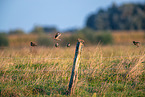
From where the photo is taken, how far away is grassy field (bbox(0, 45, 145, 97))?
521cm

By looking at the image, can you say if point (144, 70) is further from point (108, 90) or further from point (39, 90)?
point (39, 90)

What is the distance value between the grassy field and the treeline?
36582 mm

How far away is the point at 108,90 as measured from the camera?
5.28 m

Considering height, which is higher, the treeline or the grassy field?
the treeline

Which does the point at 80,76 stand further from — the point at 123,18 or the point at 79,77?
the point at 123,18

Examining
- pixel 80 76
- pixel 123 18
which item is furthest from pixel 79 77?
pixel 123 18

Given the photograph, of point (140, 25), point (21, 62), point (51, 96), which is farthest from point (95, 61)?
point (140, 25)

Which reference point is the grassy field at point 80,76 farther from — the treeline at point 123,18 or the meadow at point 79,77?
the treeline at point 123,18

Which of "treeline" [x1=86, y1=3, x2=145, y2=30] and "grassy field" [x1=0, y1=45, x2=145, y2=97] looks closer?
"grassy field" [x1=0, y1=45, x2=145, y2=97]

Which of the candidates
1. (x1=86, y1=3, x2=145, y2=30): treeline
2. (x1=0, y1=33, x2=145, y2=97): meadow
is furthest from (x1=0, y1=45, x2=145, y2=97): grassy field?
(x1=86, y1=3, x2=145, y2=30): treeline

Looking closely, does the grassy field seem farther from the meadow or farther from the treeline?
the treeline

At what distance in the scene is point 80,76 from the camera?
602 centimetres

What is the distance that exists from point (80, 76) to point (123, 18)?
42.6m

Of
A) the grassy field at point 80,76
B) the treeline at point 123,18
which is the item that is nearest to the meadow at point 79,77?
the grassy field at point 80,76
